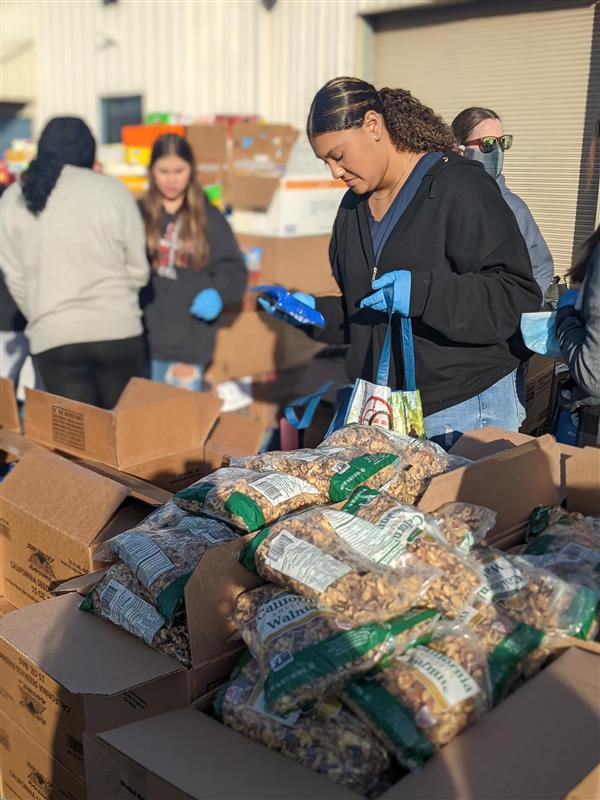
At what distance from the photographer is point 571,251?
105 inches

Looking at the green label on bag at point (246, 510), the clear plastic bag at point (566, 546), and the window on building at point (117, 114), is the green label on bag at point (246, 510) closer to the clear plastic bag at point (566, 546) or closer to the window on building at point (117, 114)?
the clear plastic bag at point (566, 546)

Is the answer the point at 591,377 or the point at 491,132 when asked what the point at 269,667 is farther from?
the point at 491,132

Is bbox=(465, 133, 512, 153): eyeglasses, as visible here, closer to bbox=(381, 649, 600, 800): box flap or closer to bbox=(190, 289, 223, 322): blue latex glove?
bbox=(381, 649, 600, 800): box flap

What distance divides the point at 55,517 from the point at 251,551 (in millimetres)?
852

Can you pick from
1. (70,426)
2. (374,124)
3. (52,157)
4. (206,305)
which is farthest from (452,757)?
(206,305)

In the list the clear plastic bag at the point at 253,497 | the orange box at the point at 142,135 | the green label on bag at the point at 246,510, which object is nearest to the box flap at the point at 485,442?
the clear plastic bag at the point at 253,497

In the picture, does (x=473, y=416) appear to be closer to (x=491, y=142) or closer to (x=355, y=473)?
(x=355, y=473)

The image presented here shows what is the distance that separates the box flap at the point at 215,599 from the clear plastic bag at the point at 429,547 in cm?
27

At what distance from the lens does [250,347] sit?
15.3 ft

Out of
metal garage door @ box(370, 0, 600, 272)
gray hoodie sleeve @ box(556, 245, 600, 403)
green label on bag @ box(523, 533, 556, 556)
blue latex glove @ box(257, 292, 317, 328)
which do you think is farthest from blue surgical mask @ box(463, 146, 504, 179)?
green label on bag @ box(523, 533, 556, 556)

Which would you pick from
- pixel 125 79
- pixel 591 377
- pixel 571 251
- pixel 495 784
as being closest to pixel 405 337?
pixel 591 377

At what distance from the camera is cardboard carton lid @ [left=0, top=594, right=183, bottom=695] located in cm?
156

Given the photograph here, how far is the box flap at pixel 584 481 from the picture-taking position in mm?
1884

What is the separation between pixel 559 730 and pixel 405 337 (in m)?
1.12
